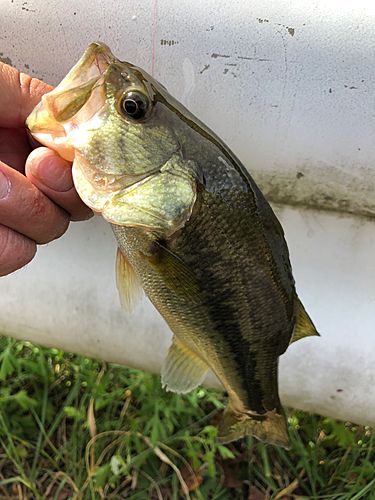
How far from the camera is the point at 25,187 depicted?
47.9 inches

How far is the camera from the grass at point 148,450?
2180 millimetres

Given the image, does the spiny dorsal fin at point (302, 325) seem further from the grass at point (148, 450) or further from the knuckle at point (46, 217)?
the grass at point (148, 450)

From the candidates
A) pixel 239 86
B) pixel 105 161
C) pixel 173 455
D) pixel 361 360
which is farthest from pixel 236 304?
pixel 173 455

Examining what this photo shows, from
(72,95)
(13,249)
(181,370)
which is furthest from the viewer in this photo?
(181,370)

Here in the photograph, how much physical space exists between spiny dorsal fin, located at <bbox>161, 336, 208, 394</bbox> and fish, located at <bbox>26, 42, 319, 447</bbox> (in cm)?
17

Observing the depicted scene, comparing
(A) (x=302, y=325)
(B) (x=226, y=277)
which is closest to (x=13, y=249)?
(B) (x=226, y=277)

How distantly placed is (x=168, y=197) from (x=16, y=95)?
46cm

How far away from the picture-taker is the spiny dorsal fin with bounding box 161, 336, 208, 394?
1.50m

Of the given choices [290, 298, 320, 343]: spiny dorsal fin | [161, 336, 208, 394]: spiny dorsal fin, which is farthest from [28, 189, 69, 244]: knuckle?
[290, 298, 320, 343]: spiny dorsal fin

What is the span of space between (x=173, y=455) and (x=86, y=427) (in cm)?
34

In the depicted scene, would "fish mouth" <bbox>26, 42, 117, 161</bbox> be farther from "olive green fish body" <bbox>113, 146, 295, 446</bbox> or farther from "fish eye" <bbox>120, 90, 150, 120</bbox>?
"olive green fish body" <bbox>113, 146, 295, 446</bbox>

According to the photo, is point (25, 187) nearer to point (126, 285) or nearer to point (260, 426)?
point (126, 285)

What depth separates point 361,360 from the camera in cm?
182

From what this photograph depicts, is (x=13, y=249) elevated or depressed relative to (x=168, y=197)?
depressed
